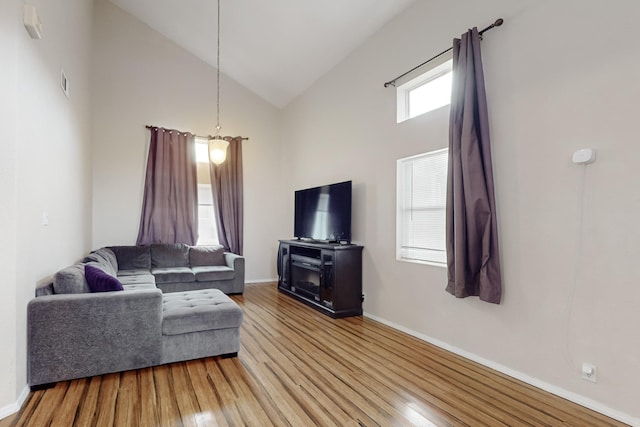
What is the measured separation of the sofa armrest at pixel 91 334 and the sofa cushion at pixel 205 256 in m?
3.11

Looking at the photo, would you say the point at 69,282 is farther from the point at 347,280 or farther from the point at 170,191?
the point at 170,191

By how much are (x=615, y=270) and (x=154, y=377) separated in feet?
11.0

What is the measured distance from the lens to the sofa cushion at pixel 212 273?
17.7ft

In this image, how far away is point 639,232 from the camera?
81.0 inches

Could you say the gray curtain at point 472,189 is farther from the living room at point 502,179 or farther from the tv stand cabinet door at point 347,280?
the tv stand cabinet door at point 347,280

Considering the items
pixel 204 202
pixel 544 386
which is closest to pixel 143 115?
pixel 204 202

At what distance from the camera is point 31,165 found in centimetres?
249

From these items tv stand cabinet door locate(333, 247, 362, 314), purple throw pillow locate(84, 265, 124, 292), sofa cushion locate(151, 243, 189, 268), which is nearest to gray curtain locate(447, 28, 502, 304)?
tv stand cabinet door locate(333, 247, 362, 314)

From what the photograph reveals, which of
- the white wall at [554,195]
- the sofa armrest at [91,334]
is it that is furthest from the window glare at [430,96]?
the sofa armrest at [91,334]

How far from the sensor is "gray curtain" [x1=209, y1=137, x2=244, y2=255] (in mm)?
6324

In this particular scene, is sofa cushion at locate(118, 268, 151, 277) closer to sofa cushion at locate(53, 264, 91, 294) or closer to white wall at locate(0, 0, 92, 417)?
white wall at locate(0, 0, 92, 417)

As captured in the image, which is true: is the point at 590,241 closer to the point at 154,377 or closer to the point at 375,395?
the point at 375,395

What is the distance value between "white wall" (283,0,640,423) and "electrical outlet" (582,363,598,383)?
38mm

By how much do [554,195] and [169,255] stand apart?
5414mm
